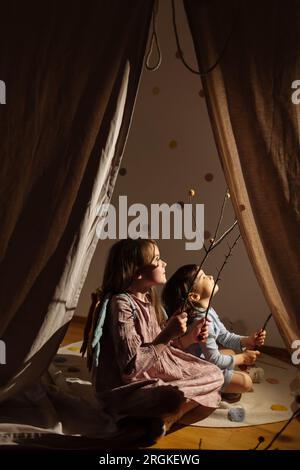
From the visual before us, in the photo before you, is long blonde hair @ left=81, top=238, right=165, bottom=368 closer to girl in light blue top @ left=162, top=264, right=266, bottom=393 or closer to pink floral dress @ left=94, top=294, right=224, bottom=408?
pink floral dress @ left=94, top=294, right=224, bottom=408

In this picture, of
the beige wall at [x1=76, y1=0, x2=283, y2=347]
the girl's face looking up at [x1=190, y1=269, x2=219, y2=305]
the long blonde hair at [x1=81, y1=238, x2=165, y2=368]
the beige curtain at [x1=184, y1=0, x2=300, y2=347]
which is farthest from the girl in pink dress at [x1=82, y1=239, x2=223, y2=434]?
the beige wall at [x1=76, y1=0, x2=283, y2=347]

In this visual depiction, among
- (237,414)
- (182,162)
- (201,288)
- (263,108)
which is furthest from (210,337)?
(182,162)

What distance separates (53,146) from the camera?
1.79 meters

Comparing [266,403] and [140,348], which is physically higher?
[140,348]

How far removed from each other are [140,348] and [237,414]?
1.67ft

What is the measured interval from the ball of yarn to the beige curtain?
1.47 ft

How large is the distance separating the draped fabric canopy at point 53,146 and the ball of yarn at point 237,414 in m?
0.73

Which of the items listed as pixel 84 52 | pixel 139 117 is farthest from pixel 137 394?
pixel 139 117

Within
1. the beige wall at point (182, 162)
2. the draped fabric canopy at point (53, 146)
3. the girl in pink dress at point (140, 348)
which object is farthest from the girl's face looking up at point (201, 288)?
the beige wall at point (182, 162)

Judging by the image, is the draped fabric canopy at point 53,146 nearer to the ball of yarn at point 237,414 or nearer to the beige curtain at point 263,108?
the beige curtain at point 263,108

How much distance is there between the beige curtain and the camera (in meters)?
1.67

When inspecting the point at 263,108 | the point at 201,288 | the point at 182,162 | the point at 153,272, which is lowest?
the point at 201,288

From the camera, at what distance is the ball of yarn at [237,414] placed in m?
2.00

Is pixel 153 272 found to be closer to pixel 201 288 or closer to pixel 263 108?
pixel 201 288
